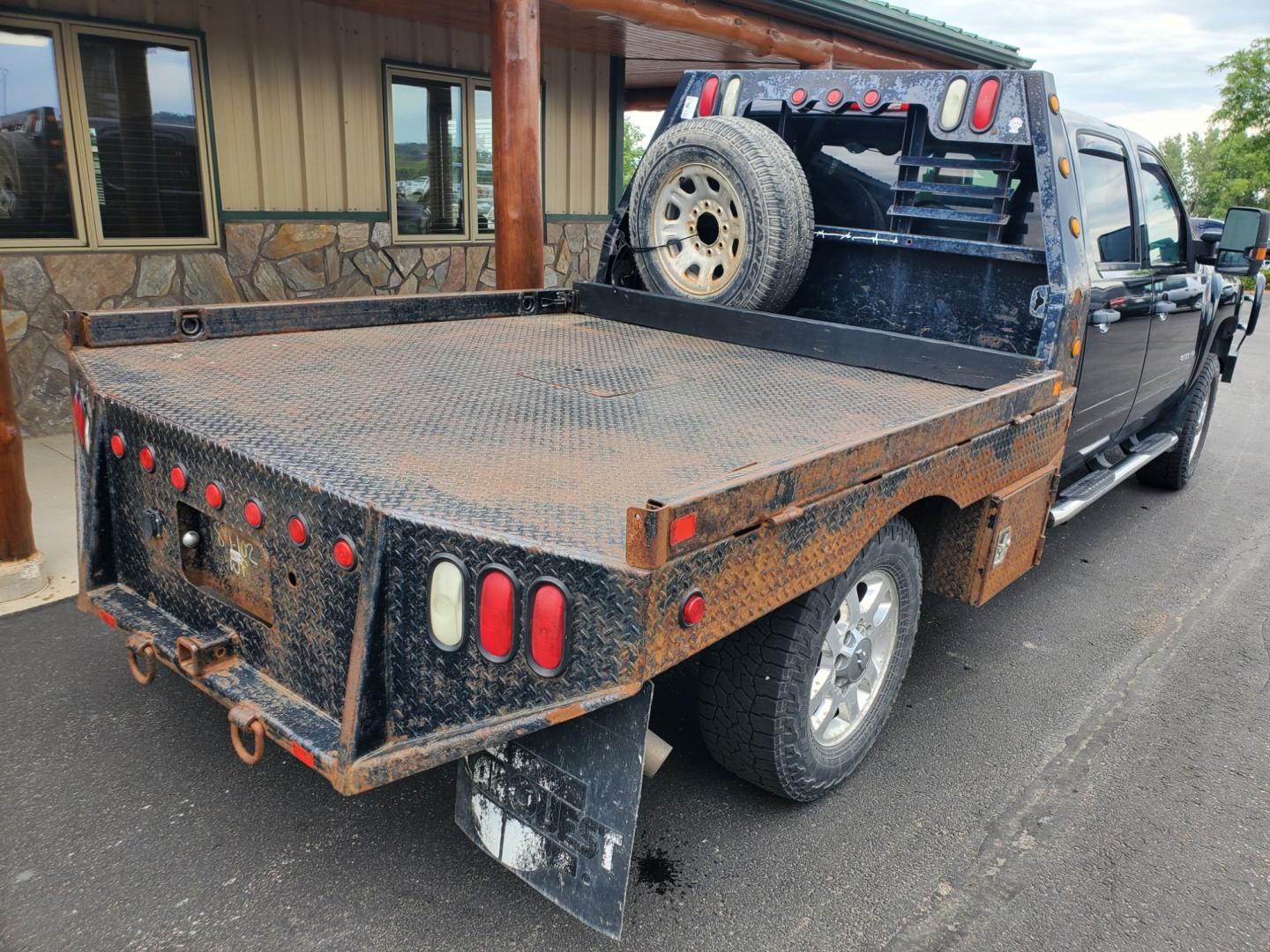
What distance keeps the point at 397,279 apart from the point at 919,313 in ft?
18.7

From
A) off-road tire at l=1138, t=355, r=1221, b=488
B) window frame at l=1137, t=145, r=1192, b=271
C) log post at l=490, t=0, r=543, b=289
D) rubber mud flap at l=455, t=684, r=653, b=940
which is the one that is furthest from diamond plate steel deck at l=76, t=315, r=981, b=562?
off-road tire at l=1138, t=355, r=1221, b=488

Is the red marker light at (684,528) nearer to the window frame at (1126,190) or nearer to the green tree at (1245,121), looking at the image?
the window frame at (1126,190)

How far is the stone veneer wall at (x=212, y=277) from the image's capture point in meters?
6.38

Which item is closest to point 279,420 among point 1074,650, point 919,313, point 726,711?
point 726,711

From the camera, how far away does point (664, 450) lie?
2.56 meters

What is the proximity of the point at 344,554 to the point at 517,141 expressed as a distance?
4.46 metres

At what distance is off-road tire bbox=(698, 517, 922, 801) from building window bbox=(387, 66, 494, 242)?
6636mm

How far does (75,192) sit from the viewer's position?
651cm

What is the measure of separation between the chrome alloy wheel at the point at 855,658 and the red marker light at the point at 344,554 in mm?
1284

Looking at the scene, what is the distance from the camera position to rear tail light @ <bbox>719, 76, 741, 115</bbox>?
436cm

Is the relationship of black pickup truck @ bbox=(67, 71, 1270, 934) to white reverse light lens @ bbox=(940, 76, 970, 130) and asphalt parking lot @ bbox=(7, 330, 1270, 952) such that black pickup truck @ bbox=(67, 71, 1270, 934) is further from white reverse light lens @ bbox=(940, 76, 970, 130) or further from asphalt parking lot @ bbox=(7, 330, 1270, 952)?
asphalt parking lot @ bbox=(7, 330, 1270, 952)

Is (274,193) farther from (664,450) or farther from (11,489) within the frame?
(664,450)

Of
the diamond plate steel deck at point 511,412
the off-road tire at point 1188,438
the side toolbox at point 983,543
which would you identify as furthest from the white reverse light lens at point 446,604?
the off-road tire at point 1188,438

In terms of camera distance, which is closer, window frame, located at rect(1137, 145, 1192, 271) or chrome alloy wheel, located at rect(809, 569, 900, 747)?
chrome alloy wheel, located at rect(809, 569, 900, 747)
